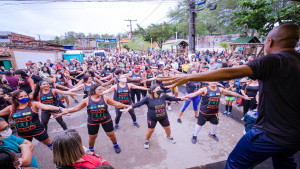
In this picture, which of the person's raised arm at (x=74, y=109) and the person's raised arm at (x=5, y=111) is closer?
the person's raised arm at (x=5, y=111)

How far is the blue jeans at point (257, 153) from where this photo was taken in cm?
126

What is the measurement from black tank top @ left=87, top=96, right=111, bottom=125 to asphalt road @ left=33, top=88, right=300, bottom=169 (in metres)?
1.10

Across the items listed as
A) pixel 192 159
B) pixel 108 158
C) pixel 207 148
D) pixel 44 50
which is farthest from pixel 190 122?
pixel 44 50

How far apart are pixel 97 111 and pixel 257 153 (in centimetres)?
310

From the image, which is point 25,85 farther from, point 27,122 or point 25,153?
point 25,153

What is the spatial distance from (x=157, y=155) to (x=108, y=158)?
1323mm

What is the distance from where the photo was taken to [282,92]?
1.13 m

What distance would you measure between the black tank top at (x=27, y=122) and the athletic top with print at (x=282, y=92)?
168 inches

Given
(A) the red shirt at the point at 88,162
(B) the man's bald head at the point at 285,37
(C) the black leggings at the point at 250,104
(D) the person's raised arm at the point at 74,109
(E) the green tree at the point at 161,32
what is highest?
(E) the green tree at the point at 161,32

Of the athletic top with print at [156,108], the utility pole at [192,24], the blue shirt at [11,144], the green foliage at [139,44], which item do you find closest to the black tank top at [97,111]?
the athletic top with print at [156,108]

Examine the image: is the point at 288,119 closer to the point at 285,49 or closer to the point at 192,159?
the point at 285,49

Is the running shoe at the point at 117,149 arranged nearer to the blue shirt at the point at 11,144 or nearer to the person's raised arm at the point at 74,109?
the person's raised arm at the point at 74,109

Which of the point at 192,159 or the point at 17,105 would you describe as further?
the point at 192,159

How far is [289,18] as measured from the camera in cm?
788
